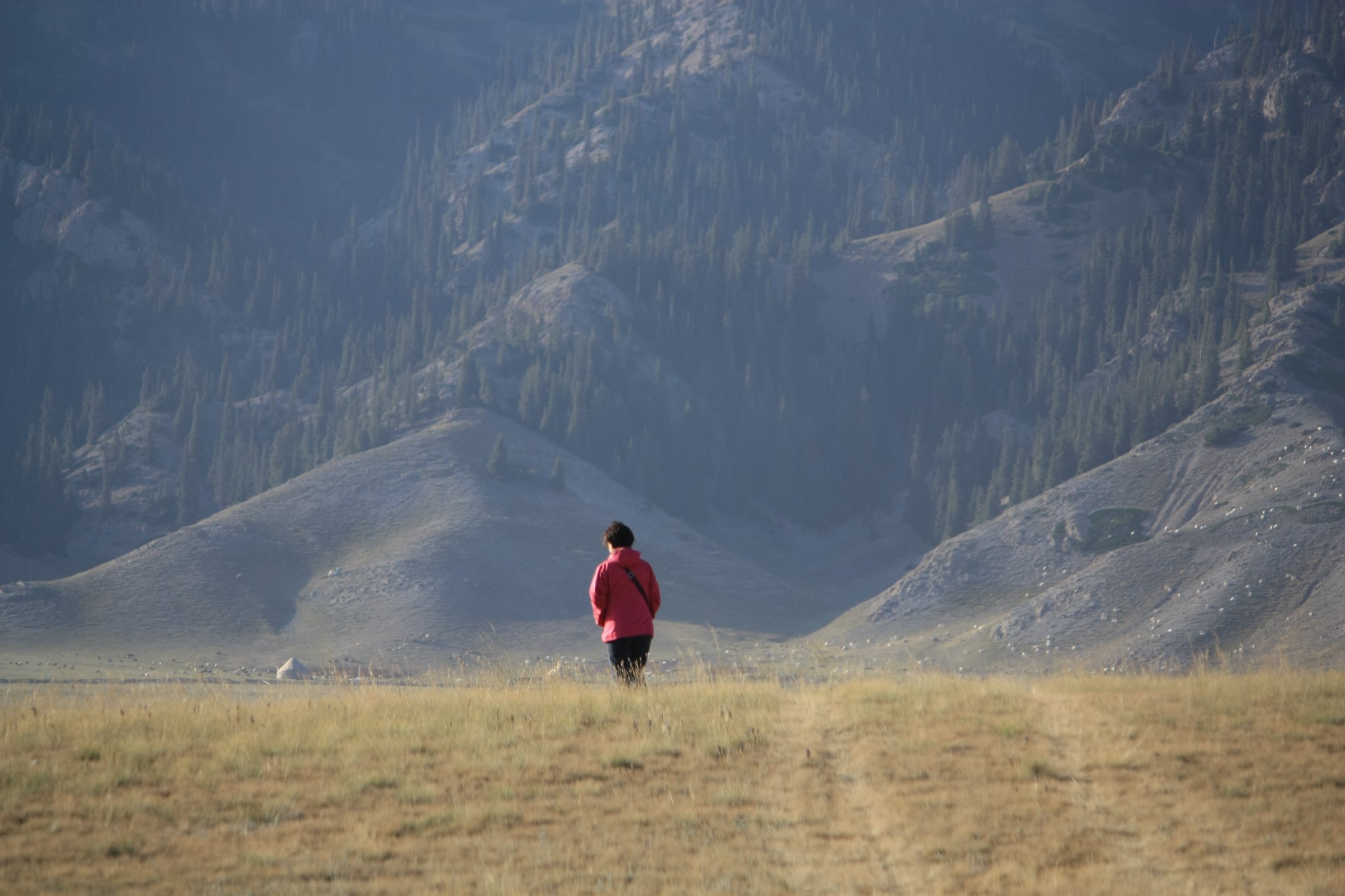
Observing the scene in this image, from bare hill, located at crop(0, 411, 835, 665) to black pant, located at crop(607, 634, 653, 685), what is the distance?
244 ft

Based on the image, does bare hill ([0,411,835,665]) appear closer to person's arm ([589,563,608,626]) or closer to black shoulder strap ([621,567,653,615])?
person's arm ([589,563,608,626])

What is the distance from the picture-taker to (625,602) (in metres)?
15.4

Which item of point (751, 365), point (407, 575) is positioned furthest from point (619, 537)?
point (751, 365)

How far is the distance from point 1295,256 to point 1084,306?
2596 cm

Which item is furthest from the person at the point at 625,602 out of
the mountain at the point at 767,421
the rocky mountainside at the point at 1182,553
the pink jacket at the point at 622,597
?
the mountain at the point at 767,421

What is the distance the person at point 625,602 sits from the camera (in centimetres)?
1535

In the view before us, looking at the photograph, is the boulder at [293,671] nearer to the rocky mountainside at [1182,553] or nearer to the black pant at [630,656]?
the rocky mountainside at [1182,553]

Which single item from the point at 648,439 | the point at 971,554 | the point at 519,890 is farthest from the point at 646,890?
the point at 648,439

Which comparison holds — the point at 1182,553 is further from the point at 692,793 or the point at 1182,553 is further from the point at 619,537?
the point at 692,793

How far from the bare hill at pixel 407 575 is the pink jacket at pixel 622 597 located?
2948 inches

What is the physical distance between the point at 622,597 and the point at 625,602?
79 millimetres

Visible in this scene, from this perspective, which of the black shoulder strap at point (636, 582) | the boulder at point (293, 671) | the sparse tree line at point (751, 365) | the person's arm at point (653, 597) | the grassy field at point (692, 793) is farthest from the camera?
the sparse tree line at point (751, 365)

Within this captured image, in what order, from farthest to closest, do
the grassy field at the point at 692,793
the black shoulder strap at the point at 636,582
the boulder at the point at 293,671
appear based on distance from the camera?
the boulder at the point at 293,671
the black shoulder strap at the point at 636,582
the grassy field at the point at 692,793

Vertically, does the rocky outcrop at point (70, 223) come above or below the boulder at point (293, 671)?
above
